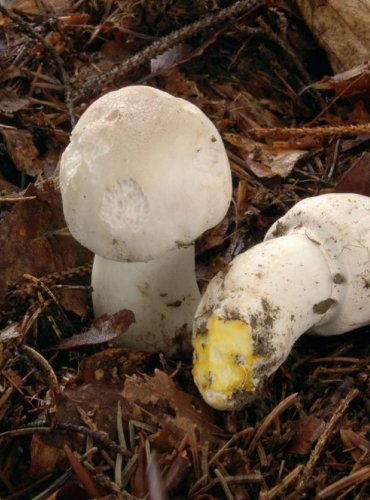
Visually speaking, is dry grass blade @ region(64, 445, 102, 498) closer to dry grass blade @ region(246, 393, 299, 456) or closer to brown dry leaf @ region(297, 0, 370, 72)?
dry grass blade @ region(246, 393, 299, 456)

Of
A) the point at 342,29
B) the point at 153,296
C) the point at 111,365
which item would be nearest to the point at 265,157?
the point at 342,29

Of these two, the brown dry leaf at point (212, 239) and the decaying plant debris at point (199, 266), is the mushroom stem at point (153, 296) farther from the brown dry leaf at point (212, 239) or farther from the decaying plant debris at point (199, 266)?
the brown dry leaf at point (212, 239)

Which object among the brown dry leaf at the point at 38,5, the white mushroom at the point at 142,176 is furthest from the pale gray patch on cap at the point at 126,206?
the brown dry leaf at the point at 38,5

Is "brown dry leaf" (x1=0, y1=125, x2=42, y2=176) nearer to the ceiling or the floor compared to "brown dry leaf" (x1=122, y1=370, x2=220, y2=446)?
nearer to the ceiling

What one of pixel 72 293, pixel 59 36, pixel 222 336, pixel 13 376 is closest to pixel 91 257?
pixel 72 293

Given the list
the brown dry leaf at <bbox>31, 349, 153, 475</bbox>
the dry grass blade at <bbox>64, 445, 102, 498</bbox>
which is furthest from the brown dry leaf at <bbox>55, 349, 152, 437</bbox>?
the dry grass blade at <bbox>64, 445, 102, 498</bbox>

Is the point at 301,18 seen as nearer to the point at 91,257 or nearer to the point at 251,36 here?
the point at 251,36

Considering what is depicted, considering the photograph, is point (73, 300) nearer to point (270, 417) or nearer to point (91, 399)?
point (91, 399)
